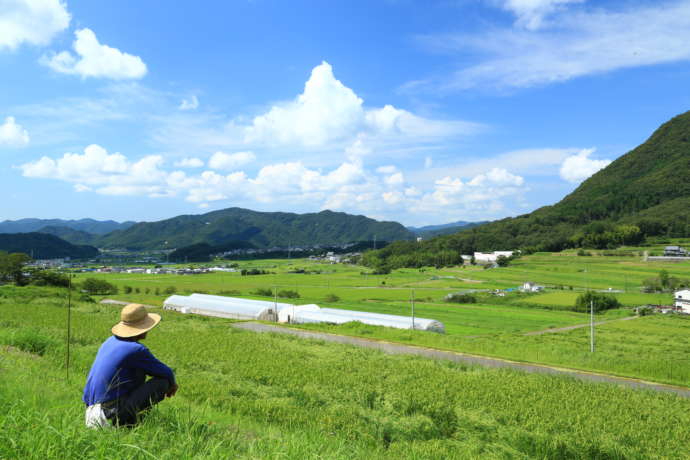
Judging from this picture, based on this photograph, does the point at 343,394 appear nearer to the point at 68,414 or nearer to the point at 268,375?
the point at 268,375

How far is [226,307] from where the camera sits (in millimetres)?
34875

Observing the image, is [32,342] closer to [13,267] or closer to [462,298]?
[13,267]

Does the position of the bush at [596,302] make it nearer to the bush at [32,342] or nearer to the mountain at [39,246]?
the bush at [32,342]

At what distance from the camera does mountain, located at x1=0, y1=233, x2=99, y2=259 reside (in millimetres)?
97312

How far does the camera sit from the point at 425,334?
19.4 m

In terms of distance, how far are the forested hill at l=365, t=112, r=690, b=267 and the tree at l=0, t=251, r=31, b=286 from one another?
272 ft

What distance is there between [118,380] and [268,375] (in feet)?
17.4

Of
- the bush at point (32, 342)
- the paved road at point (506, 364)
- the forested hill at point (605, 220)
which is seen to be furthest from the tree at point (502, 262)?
the bush at point (32, 342)

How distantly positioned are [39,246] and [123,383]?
121244mm

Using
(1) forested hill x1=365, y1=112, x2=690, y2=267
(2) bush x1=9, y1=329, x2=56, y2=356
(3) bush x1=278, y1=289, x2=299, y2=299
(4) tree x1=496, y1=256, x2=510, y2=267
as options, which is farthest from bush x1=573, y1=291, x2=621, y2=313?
(1) forested hill x1=365, y1=112, x2=690, y2=267

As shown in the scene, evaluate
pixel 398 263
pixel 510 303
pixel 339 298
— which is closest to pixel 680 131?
pixel 398 263

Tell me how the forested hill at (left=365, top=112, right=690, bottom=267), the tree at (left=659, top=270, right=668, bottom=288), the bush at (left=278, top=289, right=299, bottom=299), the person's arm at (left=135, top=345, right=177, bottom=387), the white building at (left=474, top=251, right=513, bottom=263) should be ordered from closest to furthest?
1. the person's arm at (left=135, top=345, right=177, bottom=387)
2. the bush at (left=278, top=289, right=299, bottom=299)
3. the tree at (left=659, top=270, right=668, bottom=288)
4. the forested hill at (left=365, top=112, right=690, bottom=267)
5. the white building at (left=474, top=251, right=513, bottom=263)

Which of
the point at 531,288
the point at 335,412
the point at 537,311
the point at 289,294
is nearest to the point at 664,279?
the point at 531,288

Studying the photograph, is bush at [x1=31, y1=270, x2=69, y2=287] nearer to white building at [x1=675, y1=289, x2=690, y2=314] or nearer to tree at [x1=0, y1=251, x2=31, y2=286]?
tree at [x1=0, y1=251, x2=31, y2=286]
